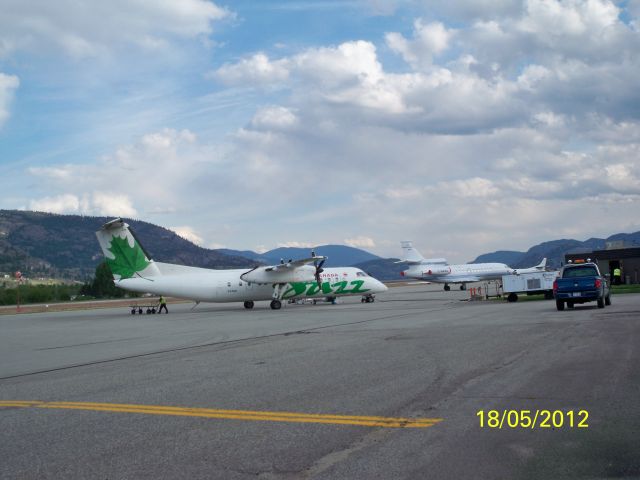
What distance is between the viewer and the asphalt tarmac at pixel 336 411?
6.07 metres

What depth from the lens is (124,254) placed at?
37.7 meters

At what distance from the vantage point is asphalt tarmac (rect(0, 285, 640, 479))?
19.9ft

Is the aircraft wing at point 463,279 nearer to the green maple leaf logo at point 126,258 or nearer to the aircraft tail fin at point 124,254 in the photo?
the aircraft tail fin at point 124,254

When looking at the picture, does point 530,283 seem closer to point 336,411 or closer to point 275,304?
point 275,304

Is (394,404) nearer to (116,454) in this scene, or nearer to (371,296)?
(116,454)

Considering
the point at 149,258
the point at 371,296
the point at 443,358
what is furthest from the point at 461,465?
the point at 371,296

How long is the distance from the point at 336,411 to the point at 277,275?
31.1 metres

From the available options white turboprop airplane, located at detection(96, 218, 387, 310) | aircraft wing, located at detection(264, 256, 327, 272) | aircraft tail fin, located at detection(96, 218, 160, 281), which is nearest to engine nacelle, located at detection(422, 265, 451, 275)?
white turboprop airplane, located at detection(96, 218, 387, 310)

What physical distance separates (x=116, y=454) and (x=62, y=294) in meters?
95.4

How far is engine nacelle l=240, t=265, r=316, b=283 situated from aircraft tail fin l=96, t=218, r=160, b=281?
18.6 feet

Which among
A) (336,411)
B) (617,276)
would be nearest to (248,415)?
(336,411)

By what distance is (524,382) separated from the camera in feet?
32.3
